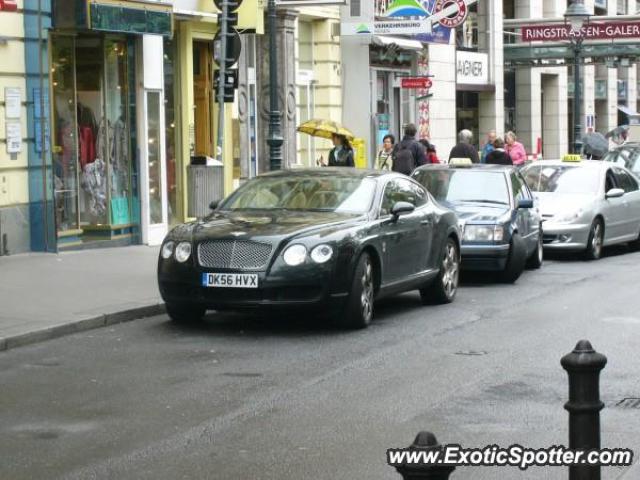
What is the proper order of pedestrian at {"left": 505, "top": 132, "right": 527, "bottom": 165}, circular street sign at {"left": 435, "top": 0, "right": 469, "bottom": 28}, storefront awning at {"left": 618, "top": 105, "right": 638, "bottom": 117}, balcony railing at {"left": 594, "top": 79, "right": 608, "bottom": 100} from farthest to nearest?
balcony railing at {"left": 594, "top": 79, "right": 608, "bottom": 100}, storefront awning at {"left": 618, "top": 105, "right": 638, "bottom": 117}, circular street sign at {"left": 435, "top": 0, "right": 469, "bottom": 28}, pedestrian at {"left": 505, "top": 132, "right": 527, "bottom": 165}

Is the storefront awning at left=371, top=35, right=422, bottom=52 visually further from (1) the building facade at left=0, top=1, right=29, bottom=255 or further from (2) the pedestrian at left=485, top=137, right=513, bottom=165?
(1) the building facade at left=0, top=1, right=29, bottom=255

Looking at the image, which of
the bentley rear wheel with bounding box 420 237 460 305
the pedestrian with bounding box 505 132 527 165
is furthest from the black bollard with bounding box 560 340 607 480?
the pedestrian with bounding box 505 132 527 165

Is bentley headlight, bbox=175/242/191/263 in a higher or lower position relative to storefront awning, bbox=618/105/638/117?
lower

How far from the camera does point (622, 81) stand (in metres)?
56.4

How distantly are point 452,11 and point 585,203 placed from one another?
12317mm

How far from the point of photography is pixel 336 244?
12648mm

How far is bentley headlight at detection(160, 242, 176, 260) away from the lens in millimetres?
12961

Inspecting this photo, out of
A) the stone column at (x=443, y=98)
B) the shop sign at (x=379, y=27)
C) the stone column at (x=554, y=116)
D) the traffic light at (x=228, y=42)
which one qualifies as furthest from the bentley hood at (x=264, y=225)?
the stone column at (x=554, y=116)

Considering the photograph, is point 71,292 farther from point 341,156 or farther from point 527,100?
point 527,100

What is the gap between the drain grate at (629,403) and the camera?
920 cm

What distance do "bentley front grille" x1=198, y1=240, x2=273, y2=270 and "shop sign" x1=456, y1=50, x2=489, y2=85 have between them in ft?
85.8

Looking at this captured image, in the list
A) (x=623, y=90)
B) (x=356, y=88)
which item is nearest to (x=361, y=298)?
(x=356, y=88)

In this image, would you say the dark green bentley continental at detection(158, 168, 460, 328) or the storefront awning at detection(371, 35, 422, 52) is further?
the storefront awning at detection(371, 35, 422, 52)

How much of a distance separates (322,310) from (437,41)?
2226 cm
